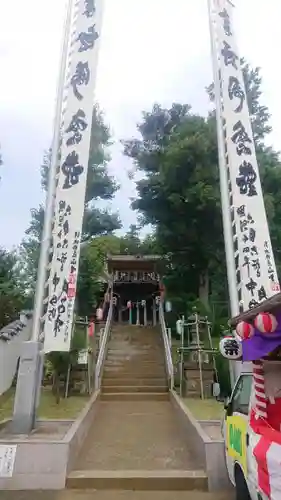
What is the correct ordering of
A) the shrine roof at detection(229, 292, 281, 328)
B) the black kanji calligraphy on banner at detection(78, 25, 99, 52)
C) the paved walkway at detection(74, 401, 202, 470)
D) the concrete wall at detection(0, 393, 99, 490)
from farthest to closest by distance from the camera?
the black kanji calligraphy on banner at detection(78, 25, 99, 52) < the paved walkway at detection(74, 401, 202, 470) < the concrete wall at detection(0, 393, 99, 490) < the shrine roof at detection(229, 292, 281, 328)

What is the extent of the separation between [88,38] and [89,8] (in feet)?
2.55

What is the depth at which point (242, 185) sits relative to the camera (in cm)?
891

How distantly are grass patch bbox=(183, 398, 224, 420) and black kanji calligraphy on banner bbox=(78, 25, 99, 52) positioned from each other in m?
8.06

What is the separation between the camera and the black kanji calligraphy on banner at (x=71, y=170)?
28.9 ft

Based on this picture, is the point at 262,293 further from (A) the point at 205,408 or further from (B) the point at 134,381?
(B) the point at 134,381

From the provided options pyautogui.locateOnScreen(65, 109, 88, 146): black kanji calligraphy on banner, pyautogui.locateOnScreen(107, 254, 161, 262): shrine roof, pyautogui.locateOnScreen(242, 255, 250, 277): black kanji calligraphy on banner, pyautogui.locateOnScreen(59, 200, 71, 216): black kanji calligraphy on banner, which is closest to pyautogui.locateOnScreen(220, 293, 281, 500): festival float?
pyautogui.locateOnScreen(242, 255, 250, 277): black kanji calligraphy on banner

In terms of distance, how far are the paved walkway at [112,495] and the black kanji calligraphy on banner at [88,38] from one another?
8.35 metres

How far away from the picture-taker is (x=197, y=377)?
12852 mm

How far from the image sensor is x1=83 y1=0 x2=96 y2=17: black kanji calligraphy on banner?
10.0m

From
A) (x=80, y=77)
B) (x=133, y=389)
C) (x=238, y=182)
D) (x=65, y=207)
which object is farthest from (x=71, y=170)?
(x=133, y=389)

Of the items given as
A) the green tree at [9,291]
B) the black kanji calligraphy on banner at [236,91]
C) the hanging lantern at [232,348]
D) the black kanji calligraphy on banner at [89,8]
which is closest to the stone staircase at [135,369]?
the green tree at [9,291]

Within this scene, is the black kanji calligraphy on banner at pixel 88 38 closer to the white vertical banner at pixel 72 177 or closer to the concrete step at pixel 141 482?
the white vertical banner at pixel 72 177

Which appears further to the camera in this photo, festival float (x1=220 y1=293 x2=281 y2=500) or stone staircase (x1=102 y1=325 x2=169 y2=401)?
stone staircase (x1=102 y1=325 x2=169 y2=401)

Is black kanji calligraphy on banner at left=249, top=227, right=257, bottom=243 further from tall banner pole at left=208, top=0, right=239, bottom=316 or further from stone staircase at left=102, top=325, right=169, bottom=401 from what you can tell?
stone staircase at left=102, top=325, right=169, bottom=401
